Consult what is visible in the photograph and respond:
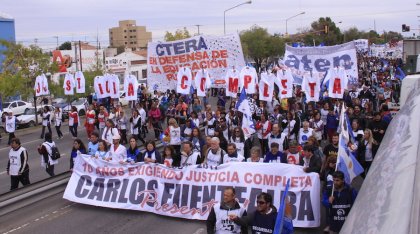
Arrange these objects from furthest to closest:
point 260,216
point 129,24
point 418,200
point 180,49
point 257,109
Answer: point 129,24 → point 180,49 → point 257,109 → point 260,216 → point 418,200

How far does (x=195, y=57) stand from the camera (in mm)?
17250

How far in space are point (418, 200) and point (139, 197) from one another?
7526 millimetres

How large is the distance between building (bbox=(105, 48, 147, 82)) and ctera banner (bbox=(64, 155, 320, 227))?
4754cm

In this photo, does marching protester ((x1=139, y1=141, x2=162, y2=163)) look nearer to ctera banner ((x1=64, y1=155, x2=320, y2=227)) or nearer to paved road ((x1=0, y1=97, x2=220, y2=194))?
ctera banner ((x1=64, y1=155, x2=320, y2=227))

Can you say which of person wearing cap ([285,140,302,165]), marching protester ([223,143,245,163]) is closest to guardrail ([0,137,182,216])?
marching protester ([223,143,245,163])

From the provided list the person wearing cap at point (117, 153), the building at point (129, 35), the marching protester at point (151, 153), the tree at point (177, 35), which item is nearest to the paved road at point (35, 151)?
the person wearing cap at point (117, 153)

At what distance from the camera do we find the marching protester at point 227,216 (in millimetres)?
5883

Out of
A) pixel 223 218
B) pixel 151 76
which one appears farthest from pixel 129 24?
pixel 223 218

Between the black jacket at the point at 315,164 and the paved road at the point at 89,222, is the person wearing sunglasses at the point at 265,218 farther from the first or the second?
the black jacket at the point at 315,164

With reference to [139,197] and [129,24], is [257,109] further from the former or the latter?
[129,24]

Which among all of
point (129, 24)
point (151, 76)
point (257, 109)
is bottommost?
point (257, 109)

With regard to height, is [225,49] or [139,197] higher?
[225,49]

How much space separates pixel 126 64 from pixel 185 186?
5377cm

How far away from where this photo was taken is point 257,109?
16250mm
